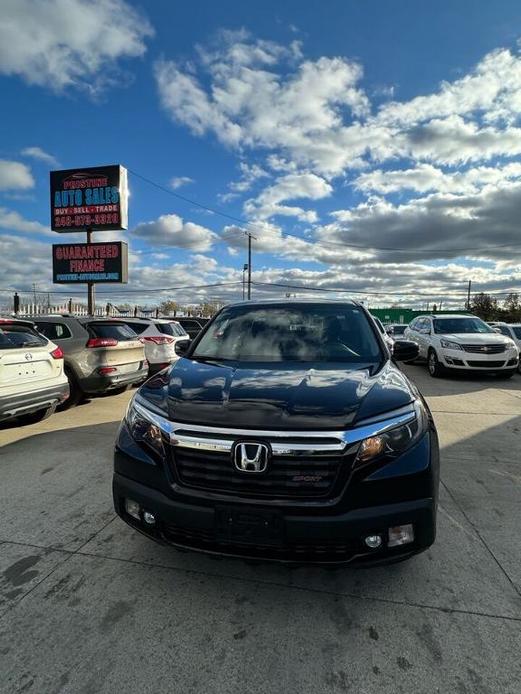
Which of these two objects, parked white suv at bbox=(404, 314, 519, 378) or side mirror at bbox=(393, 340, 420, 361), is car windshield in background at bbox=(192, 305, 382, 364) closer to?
side mirror at bbox=(393, 340, 420, 361)

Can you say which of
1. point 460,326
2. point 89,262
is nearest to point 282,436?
point 460,326

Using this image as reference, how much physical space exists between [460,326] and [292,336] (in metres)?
10.4

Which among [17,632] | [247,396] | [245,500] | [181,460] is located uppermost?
[247,396]

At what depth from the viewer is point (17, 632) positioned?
208cm

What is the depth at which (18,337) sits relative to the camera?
5.58 m

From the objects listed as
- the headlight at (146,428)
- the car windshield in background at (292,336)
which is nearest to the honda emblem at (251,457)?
the headlight at (146,428)

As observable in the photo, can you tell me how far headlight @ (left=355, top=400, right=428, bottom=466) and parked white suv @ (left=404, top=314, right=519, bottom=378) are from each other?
9415 millimetres

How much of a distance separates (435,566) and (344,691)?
3.72ft

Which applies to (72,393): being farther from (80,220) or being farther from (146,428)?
(80,220)

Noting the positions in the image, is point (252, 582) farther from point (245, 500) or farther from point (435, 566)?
point (435, 566)

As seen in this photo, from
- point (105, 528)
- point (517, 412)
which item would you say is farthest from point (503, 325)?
point (105, 528)

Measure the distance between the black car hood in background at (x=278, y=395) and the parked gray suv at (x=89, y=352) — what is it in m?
4.37

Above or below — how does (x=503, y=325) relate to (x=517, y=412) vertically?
above

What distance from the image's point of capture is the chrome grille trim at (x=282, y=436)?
6.79 ft
